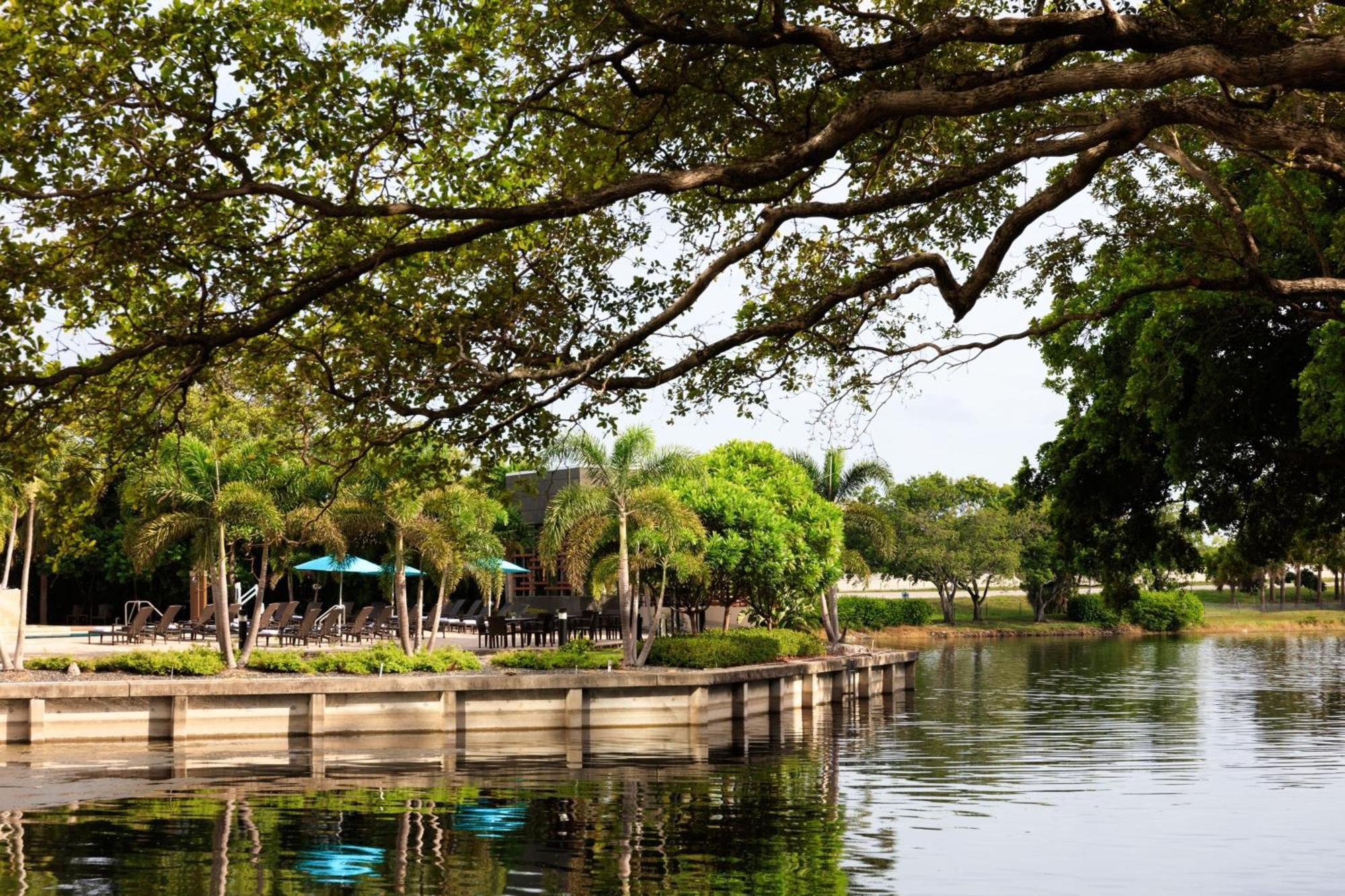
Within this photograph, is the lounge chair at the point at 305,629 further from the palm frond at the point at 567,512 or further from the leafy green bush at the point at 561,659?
the palm frond at the point at 567,512

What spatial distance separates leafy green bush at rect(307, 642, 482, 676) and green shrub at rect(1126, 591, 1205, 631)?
6390cm

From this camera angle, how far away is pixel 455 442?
1181 centimetres

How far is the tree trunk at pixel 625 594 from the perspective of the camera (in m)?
30.2

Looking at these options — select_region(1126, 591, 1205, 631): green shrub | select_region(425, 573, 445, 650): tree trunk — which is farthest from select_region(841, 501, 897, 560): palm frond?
select_region(1126, 591, 1205, 631): green shrub

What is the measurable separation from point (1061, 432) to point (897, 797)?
9411 mm

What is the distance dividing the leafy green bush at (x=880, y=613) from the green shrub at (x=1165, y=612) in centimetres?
1311

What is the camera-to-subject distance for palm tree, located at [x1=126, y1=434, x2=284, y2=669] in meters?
26.8

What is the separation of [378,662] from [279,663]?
1.81 meters

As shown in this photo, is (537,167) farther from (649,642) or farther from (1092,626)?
(1092,626)

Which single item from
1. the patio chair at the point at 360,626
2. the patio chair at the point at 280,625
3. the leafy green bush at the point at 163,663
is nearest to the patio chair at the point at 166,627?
the patio chair at the point at 280,625

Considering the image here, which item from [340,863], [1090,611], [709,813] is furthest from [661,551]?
[1090,611]

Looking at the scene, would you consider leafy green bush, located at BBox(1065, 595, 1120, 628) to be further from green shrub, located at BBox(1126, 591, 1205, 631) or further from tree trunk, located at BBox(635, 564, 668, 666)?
tree trunk, located at BBox(635, 564, 668, 666)

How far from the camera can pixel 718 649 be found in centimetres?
3133

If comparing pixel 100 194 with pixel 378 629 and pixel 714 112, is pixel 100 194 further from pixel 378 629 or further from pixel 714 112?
pixel 378 629
